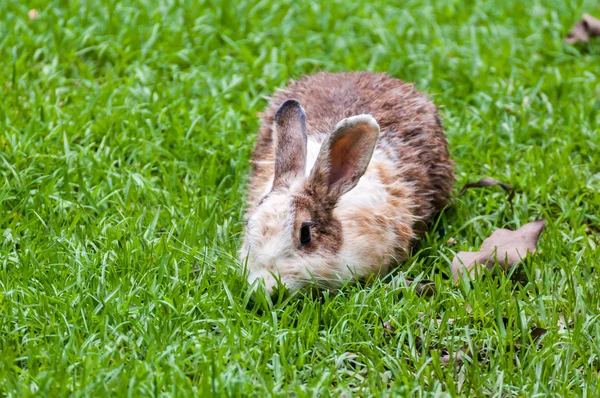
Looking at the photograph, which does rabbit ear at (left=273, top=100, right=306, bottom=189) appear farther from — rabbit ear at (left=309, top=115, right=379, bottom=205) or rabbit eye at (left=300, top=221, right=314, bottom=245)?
rabbit eye at (left=300, top=221, right=314, bottom=245)

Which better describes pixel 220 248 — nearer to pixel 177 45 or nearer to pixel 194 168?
pixel 194 168

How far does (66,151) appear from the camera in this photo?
5.46 metres

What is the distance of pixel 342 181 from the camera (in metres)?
4.62

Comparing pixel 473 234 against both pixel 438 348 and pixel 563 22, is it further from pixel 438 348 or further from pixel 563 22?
pixel 563 22

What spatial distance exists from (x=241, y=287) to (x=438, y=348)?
94 cm

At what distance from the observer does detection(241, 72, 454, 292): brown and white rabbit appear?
14.5ft

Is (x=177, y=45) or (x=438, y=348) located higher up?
(x=177, y=45)

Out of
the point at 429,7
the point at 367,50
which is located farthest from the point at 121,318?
the point at 429,7

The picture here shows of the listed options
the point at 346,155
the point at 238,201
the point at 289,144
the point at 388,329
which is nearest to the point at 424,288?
the point at 388,329

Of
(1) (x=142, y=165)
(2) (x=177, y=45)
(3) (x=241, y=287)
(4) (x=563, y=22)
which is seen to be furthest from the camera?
(4) (x=563, y=22)

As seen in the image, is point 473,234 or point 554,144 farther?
point 554,144

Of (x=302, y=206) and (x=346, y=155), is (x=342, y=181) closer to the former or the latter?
(x=346, y=155)

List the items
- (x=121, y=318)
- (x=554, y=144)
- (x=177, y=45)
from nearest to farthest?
(x=121, y=318)
(x=554, y=144)
(x=177, y=45)

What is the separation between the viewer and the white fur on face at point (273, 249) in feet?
14.1
